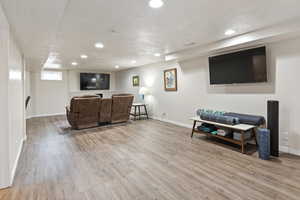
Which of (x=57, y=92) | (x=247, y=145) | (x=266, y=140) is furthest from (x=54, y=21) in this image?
(x=57, y=92)

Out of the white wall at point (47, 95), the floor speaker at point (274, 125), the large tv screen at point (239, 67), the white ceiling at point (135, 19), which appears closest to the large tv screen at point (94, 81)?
the white wall at point (47, 95)

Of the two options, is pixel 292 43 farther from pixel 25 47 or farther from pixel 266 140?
pixel 25 47

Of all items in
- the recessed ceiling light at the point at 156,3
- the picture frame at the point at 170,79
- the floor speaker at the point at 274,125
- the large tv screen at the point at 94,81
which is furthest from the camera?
the large tv screen at the point at 94,81

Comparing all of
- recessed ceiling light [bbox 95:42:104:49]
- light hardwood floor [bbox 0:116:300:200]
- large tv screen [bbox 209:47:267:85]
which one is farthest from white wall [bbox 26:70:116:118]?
large tv screen [bbox 209:47:267:85]

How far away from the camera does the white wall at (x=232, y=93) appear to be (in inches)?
114

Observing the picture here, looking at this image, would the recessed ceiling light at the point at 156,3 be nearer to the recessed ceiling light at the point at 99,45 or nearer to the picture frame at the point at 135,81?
the recessed ceiling light at the point at 99,45

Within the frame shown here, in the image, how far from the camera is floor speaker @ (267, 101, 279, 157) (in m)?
2.82

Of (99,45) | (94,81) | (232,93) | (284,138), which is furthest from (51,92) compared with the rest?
(284,138)

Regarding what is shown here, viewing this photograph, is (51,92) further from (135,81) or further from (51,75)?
(135,81)

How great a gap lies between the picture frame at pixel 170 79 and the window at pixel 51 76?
543cm

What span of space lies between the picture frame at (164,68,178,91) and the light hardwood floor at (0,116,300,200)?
216cm

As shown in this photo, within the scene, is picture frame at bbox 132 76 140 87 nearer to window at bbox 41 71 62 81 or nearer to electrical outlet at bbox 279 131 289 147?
window at bbox 41 71 62 81

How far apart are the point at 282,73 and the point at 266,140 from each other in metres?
1.29

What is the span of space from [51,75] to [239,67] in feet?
25.9
